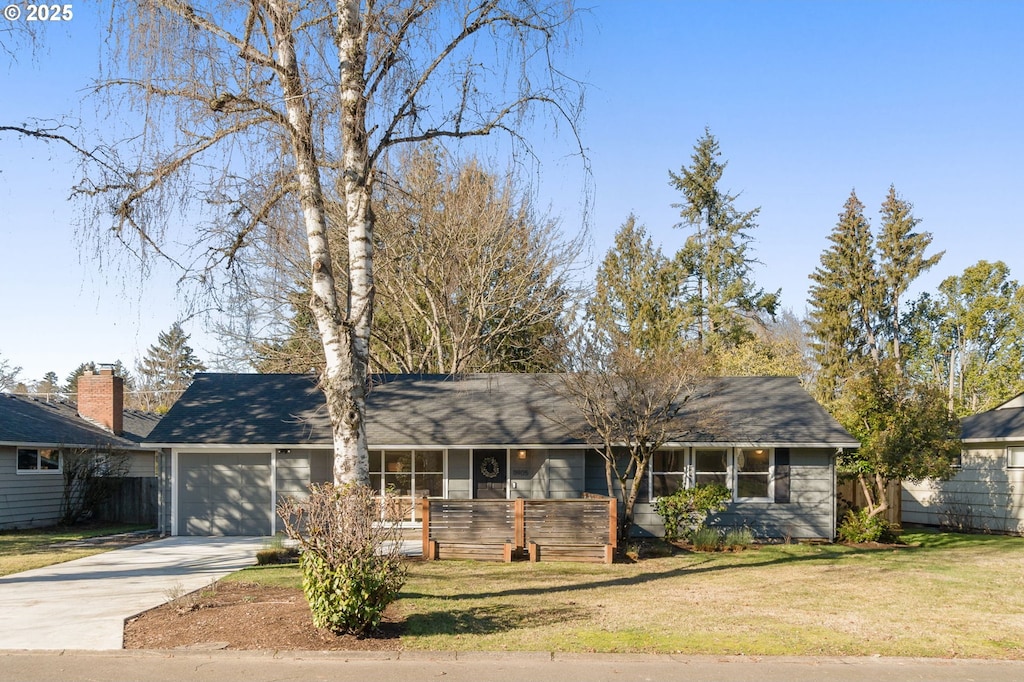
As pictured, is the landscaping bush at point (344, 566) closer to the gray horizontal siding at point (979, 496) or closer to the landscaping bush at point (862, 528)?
the landscaping bush at point (862, 528)

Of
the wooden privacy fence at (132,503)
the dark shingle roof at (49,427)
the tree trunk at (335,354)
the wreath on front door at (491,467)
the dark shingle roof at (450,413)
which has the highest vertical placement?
the tree trunk at (335,354)

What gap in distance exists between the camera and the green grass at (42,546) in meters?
14.1

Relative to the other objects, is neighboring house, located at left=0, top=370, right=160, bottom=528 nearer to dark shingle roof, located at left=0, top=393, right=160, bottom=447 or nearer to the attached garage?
dark shingle roof, located at left=0, top=393, right=160, bottom=447

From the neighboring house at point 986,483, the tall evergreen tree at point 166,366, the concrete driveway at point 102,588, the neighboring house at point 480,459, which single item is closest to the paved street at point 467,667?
the concrete driveway at point 102,588

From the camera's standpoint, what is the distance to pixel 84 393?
86.1 feet

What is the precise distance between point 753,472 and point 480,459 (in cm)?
631

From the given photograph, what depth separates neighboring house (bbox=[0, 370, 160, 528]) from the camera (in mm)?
20469

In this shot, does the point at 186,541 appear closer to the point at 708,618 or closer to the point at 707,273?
the point at 708,618

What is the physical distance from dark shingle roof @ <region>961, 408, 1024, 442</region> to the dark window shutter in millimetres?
6241

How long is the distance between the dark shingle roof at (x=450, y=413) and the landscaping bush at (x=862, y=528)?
2126mm

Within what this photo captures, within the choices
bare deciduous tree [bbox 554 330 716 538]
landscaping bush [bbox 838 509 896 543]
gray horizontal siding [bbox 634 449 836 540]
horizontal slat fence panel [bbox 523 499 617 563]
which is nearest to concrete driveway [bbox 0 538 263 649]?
horizontal slat fence panel [bbox 523 499 617 563]

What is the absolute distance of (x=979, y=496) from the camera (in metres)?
21.1

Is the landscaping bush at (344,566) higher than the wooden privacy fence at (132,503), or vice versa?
the landscaping bush at (344,566)

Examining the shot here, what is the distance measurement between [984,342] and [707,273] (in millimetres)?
14074
